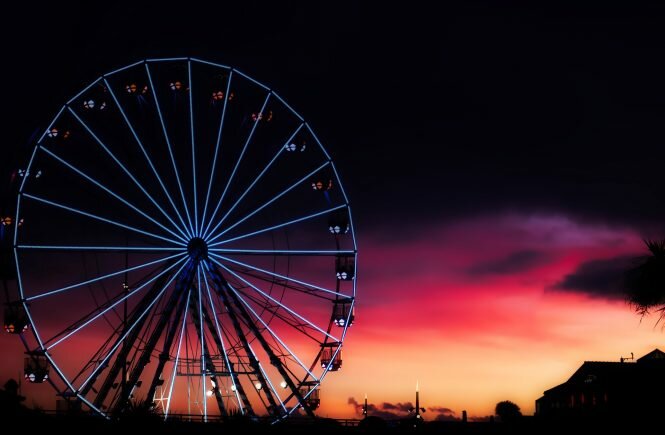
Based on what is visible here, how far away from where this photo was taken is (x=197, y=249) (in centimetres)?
4481

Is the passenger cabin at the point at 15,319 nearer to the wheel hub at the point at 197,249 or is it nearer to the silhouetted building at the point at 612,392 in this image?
A: the wheel hub at the point at 197,249

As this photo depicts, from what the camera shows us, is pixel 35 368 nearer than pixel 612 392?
Yes

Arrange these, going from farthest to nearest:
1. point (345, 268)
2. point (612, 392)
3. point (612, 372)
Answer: point (612, 372), point (612, 392), point (345, 268)

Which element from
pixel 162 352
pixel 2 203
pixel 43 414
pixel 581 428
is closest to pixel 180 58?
pixel 2 203

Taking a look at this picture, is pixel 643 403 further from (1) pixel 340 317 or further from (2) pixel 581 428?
(1) pixel 340 317

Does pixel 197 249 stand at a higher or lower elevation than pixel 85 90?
lower

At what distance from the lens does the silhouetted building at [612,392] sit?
→ 153 feet

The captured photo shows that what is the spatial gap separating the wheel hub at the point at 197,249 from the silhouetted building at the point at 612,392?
62.9 feet

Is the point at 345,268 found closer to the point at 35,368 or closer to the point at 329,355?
the point at 329,355

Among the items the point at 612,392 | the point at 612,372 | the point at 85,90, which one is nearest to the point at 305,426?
the point at 85,90

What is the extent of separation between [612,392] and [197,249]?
3586 cm

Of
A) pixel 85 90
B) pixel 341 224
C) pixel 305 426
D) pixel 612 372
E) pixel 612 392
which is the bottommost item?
pixel 305 426

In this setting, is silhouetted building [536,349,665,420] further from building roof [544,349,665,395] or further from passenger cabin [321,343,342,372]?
passenger cabin [321,343,342,372]

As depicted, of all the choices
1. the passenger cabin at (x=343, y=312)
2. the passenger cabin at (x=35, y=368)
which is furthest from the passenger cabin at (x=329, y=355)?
the passenger cabin at (x=35, y=368)
